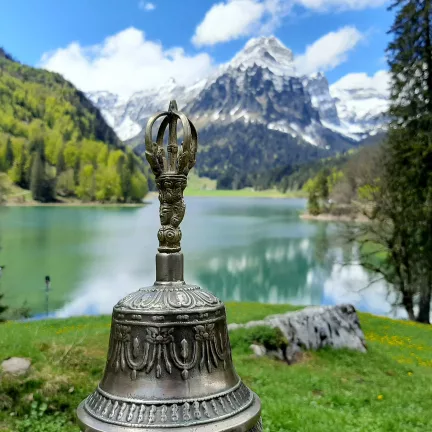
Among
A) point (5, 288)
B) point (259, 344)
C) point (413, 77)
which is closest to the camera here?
point (259, 344)

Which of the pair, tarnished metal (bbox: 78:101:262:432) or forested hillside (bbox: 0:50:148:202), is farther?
forested hillside (bbox: 0:50:148:202)

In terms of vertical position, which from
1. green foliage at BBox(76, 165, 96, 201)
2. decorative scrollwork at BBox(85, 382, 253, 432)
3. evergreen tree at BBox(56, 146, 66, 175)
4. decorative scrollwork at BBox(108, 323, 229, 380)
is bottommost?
decorative scrollwork at BBox(85, 382, 253, 432)

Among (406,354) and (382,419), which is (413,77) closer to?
(406,354)

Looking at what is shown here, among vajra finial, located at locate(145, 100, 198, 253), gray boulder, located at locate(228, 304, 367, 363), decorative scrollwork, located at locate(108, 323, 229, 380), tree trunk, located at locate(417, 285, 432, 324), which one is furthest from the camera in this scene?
tree trunk, located at locate(417, 285, 432, 324)

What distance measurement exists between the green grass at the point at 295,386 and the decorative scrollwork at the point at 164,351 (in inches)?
147

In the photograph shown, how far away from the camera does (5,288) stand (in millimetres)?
29750

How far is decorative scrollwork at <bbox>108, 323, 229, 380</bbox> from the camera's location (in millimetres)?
3967

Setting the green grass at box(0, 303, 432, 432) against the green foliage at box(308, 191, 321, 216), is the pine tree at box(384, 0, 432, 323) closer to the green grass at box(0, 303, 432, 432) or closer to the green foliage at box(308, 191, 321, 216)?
the green grass at box(0, 303, 432, 432)

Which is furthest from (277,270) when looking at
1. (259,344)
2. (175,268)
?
(175,268)

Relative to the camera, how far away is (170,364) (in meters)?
3.96

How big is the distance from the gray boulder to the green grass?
1.12ft

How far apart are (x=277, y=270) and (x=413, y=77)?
2195 cm

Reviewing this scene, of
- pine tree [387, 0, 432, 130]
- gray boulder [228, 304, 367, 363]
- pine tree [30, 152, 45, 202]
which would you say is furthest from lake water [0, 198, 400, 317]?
pine tree [30, 152, 45, 202]

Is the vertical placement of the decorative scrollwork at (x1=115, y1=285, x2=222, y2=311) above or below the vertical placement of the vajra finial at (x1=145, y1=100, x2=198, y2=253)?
below
